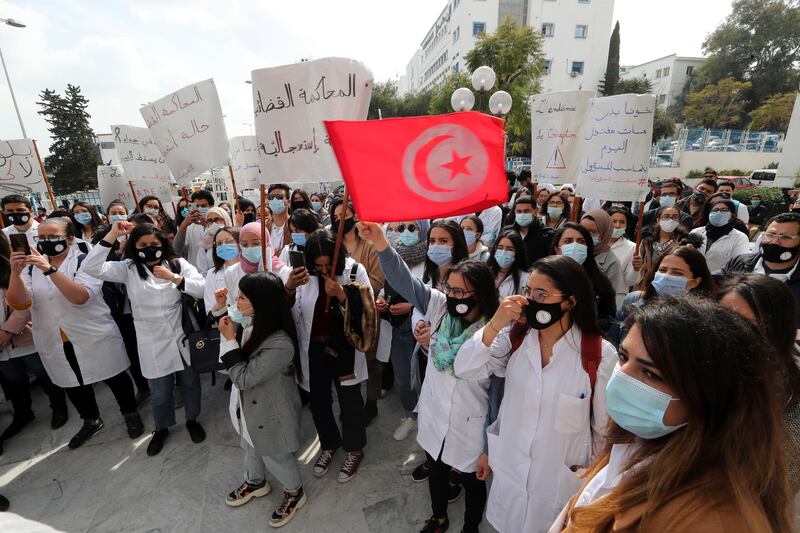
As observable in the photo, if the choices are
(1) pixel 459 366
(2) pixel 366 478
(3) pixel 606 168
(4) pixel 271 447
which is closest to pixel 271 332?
(4) pixel 271 447

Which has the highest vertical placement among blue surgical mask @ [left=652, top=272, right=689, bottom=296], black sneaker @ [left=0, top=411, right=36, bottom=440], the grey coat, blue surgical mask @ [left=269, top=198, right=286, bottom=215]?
blue surgical mask @ [left=269, top=198, right=286, bottom=215]

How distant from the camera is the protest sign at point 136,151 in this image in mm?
5352

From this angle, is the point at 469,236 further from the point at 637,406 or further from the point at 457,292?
the point at 637,406

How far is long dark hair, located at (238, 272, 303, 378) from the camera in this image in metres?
2.35

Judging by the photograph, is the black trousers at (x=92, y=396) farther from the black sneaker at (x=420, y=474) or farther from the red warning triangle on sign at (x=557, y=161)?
the red warning triangle on sign at (x=557, y=161)

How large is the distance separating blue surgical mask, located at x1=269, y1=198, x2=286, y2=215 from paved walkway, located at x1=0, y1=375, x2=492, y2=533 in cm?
253

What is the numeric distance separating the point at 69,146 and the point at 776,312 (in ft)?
124

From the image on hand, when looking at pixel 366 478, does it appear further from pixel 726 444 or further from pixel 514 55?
pixel 514 55

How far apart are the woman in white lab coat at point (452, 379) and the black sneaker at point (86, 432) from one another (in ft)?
10.9

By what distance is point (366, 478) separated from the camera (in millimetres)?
2971

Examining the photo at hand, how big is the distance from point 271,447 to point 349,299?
43.3 inches

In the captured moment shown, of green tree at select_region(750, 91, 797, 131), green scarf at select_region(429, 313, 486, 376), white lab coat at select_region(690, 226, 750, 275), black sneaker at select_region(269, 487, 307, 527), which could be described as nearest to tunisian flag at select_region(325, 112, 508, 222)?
green scarf at select_region(429, 313, 486, 376)

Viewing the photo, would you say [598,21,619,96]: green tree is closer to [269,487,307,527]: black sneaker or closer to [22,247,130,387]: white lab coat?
[22,247,130,387]: white lab coat

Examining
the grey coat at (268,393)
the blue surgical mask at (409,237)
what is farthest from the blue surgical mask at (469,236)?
the grey coat at (268,393)
